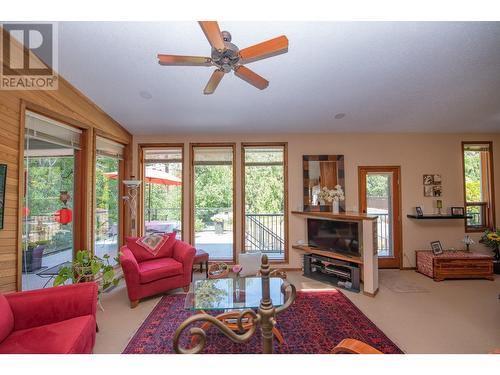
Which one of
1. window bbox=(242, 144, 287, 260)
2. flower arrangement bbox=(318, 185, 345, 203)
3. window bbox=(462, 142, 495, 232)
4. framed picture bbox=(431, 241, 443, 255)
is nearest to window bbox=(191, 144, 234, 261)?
window bbox=(242, 144, 287, 260)

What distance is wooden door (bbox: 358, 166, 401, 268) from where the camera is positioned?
4395 mm

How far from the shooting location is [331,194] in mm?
4219

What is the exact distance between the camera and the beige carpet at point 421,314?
7.17ft

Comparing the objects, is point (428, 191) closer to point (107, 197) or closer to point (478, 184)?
point (478, 184)

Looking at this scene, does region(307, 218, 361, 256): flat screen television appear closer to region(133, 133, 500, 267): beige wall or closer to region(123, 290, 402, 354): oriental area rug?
region(133, 133, 500, 267): beige wall

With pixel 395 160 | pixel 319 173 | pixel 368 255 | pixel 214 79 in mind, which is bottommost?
pixel 368 255

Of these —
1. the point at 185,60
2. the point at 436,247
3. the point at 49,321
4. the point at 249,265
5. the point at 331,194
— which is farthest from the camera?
the point at 331,194

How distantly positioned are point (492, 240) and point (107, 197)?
6.98 meters

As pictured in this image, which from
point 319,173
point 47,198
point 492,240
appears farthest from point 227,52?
point 492,240

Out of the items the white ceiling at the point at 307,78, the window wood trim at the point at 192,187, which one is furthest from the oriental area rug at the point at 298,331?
the white ceiling at the point at 307,78

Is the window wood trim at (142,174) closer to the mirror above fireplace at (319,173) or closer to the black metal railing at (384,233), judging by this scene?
the mirror above fireplace at (319,173)

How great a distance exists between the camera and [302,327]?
2398 millimetres
